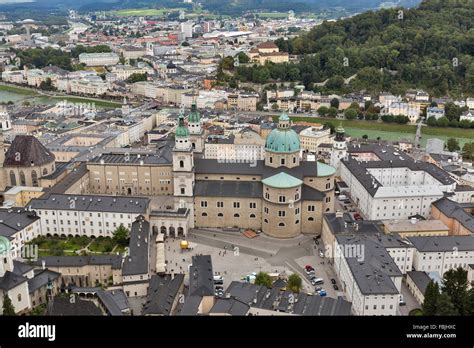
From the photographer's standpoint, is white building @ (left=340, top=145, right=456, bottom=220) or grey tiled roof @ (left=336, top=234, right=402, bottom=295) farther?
white building @ (left=340, top=145, right=456, bottom=220)

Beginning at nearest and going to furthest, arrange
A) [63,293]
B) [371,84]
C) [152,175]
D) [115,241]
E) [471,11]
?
[63,293] < [115,241] < [152,175] < [371,84] < [471,11]

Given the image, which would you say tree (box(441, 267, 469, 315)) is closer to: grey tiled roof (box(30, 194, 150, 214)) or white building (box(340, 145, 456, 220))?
white building (box(340, 145, 456, 220))

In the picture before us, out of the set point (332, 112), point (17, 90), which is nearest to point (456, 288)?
point (332, 112)

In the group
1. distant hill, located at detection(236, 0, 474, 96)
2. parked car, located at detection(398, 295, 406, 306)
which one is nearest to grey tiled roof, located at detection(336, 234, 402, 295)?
parked car, located at detection(398, 295, 406, 306)

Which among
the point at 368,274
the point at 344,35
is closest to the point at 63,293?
the point at 368,274

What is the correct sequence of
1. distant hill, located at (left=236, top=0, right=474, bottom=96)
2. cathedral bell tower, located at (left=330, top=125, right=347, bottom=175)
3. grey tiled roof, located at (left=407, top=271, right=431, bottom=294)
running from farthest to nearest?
distant hill, located at (left=236, top=0, right=474, bottom=96) → cathedral bell tower, located at (left=330, top=125, right=347, bottom=175) → grey tiled roof, located at (left=407, top=271, right=431, bottom=294)

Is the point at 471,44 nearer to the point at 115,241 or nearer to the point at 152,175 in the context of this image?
the point at 152,175

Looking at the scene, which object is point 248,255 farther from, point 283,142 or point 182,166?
point 283,142
